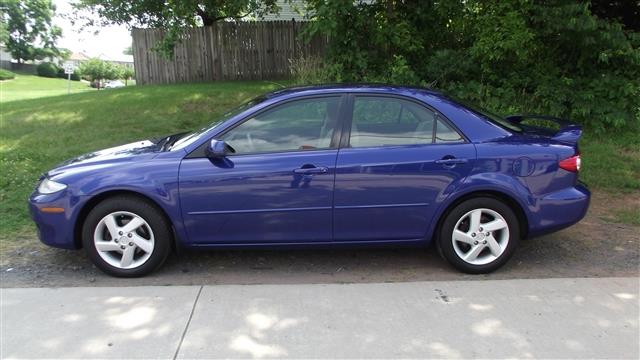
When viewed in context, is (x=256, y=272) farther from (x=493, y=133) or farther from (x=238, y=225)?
(x=493, y=133)

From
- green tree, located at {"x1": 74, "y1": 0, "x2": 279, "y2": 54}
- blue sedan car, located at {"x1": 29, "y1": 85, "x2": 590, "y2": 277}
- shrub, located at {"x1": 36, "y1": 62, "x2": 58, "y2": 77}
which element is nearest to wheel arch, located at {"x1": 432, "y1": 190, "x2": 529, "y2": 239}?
blue sedan car, located at {"x1": 29, "y1": 85, "x2": 590, "y2": 277}

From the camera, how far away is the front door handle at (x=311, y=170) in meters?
4.23

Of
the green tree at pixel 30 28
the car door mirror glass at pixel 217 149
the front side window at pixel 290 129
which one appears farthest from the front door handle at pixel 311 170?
the green tree at pixel 30 28

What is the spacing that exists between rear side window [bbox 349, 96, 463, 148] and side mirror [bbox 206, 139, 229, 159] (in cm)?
97

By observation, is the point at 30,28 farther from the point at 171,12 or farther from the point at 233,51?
the point at 171,12

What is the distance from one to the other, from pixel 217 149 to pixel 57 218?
138cm

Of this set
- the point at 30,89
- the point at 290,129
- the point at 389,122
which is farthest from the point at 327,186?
the point at 30,89

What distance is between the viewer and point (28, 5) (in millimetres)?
78812

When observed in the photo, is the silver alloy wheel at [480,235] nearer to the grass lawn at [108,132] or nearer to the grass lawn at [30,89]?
the grass lawn at [108,132]

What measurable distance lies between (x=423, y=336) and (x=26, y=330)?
256 centimetres

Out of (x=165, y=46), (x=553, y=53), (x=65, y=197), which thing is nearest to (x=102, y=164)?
(x=65, y=197)

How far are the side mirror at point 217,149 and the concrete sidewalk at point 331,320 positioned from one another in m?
1.00

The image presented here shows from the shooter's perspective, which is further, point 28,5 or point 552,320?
point 28,5

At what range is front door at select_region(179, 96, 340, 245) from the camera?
4227 mm
